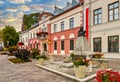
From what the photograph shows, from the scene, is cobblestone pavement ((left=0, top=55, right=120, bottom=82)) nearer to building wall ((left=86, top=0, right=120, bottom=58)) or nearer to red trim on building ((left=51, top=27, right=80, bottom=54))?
building wall ((left=86, top=0, right=120, bottom=58))

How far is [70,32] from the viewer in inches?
1228

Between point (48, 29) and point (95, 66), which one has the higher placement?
point (48, 29)

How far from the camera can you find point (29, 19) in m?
74.9

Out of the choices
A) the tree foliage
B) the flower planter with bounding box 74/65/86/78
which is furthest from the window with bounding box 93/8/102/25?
the tree foliage

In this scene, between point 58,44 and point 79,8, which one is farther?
point 58,44

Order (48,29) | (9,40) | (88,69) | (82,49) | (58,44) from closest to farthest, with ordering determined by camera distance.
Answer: (88,69)
(82,49)
(58,44)
(48,29)
(9,40)

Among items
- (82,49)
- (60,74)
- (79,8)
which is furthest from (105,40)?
(60,74)

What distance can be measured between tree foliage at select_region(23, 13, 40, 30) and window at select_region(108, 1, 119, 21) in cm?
5352

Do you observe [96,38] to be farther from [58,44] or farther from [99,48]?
[58,44]

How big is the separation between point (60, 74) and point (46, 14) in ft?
109

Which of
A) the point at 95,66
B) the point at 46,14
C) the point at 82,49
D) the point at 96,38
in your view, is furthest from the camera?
the point at 46,14

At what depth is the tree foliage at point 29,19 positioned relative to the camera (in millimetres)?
73919

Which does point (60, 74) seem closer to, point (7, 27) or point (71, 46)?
point (71, 46)

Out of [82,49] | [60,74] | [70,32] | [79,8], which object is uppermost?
[79,8]
